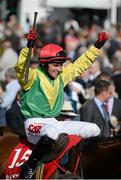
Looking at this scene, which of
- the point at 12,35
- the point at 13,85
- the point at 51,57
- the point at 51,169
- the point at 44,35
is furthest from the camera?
the point at 44,35

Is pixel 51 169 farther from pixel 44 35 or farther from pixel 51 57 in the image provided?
pixel 44 35

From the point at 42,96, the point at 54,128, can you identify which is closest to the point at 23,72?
the point at 42,96

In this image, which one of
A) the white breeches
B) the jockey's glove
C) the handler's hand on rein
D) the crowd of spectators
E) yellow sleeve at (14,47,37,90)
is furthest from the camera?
the crowd of spectators

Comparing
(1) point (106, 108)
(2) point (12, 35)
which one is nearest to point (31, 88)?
(1) point (106, 108)

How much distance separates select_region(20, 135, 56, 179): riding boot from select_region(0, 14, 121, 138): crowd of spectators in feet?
11.3

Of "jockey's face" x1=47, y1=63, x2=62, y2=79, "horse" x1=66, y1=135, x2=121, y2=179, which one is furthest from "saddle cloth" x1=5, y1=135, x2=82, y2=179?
"jockey's face" x1=47, y1=63, x2=62, y2=79

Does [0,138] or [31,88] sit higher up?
[31,88]

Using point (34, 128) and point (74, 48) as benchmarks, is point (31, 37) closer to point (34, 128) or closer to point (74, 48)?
point (34, 128)

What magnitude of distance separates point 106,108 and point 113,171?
9.24 ft

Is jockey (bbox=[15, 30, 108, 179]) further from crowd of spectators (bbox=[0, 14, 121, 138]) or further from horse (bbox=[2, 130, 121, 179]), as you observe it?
crowd of spectators (bbox=[0, 14, 121, 138])

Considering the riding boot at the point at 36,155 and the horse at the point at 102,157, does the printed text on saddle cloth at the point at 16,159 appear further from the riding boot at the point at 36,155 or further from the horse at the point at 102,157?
the horse at the point at 102,157

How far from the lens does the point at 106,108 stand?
35.8ft

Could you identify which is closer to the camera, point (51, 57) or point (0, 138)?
point (51, 57)

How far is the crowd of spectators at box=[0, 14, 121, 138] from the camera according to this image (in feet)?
42.2
